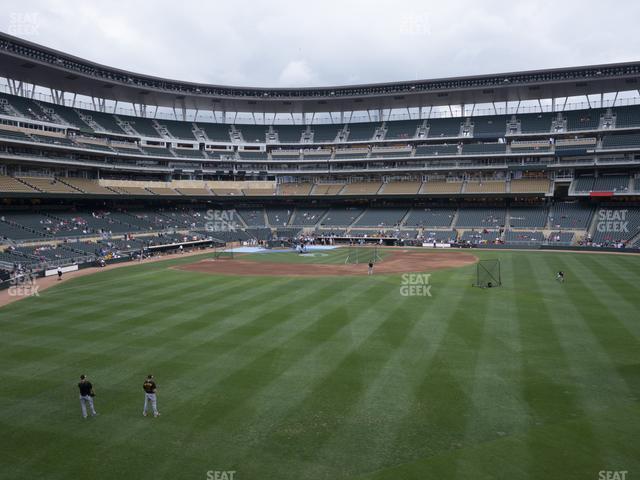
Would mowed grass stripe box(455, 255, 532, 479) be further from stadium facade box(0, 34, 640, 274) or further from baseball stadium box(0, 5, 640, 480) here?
stadium facade box(0, 34, 640, 274)

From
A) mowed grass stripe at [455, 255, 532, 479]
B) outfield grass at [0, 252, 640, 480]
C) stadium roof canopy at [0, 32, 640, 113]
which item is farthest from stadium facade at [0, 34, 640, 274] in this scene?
mowed grass stripe at [455, 255, 532, 479]

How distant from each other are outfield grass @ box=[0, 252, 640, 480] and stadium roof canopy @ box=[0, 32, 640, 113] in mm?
44334

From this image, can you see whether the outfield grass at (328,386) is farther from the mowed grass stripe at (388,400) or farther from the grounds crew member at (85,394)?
the grounds crew member at (85,394)

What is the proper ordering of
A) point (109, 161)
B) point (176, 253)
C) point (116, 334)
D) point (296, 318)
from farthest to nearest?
point (109, 161)
point (176, 253)
point (296, 318)
point (116, 334)

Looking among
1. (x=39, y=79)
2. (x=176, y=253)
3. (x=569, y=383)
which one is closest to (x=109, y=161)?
(x=39, y=79)

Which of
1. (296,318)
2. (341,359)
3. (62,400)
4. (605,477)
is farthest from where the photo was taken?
(296,318)

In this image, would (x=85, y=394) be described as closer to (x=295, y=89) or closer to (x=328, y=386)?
(x=328, y=386)

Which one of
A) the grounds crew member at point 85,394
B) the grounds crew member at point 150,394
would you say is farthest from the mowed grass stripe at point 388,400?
the grounds crew member at point 85,394

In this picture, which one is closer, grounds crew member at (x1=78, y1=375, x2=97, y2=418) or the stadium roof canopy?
grounds crew member at (x1=78, y1=375, x2=97, y2=418)

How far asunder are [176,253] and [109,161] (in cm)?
2288

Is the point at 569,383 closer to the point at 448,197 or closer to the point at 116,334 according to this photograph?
the point at 116,334

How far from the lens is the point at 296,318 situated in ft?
79.4

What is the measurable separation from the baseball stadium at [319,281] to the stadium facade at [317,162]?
18.2 inches

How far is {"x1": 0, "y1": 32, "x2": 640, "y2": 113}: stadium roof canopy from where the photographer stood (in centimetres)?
5759
